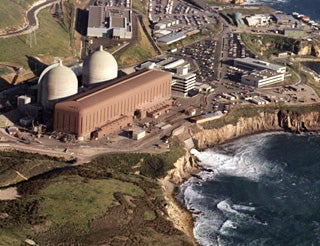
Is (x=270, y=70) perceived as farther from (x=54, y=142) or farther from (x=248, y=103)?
(x=54, y=142)

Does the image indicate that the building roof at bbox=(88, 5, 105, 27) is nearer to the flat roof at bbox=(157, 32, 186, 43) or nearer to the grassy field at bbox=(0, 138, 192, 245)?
the flat roof at bbox=(157, 32, 186, 43)

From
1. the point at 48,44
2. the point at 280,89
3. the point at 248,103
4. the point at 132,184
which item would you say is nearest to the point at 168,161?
the point at 132,184

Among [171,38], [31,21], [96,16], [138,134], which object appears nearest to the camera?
[138,134]

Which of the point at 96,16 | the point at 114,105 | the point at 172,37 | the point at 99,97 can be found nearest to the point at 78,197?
the point at 99,97

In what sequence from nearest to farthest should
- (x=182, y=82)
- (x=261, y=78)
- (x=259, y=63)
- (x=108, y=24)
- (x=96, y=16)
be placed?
(x=182, y=82) → (x=261, y=78) → (x=259, y=63) → (x=108, y=24) → (x=96, y=16)

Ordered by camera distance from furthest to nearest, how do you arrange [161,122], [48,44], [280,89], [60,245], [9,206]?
1. [48,44]
2. [280,89]
3. [161,122]
4. [9,206]
5. [60,245]

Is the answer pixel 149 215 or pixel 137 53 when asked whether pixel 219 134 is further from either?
pixel 137 53

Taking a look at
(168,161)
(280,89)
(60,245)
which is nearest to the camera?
(60,245)
